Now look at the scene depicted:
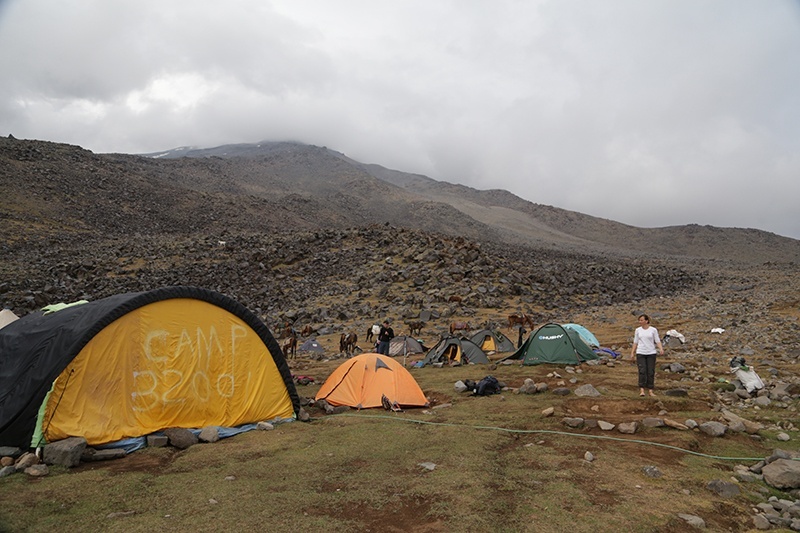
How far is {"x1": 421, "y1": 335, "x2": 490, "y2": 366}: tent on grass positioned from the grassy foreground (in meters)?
7.16

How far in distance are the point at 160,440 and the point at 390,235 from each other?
109 feet

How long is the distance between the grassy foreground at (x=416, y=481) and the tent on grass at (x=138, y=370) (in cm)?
73

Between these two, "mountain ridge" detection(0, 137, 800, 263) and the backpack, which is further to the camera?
"mountain ridge" detection(0, 137, 800, 263)

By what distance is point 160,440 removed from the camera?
25.8ft

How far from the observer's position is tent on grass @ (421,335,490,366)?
55.6 ft

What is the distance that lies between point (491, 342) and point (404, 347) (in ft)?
11.7

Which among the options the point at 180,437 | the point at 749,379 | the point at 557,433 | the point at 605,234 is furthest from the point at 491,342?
the point at 605,234

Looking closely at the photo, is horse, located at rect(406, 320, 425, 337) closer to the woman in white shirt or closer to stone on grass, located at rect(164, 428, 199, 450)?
the woman in white shirt

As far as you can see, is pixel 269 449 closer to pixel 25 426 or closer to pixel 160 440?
pixel 160 440

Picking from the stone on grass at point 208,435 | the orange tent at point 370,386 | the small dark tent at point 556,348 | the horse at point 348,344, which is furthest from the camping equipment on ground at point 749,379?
the horse at point 348,344

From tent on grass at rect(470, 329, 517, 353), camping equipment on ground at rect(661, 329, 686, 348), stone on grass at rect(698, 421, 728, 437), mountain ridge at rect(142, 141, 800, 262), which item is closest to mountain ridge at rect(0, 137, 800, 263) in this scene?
mountain ridge at rect(142, 141, 800, 262)

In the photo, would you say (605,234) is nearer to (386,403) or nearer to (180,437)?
(386,403)

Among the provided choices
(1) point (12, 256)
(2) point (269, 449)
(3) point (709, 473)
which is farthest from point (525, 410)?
(1) point (12, 256)

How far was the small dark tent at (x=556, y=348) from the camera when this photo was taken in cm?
1500
